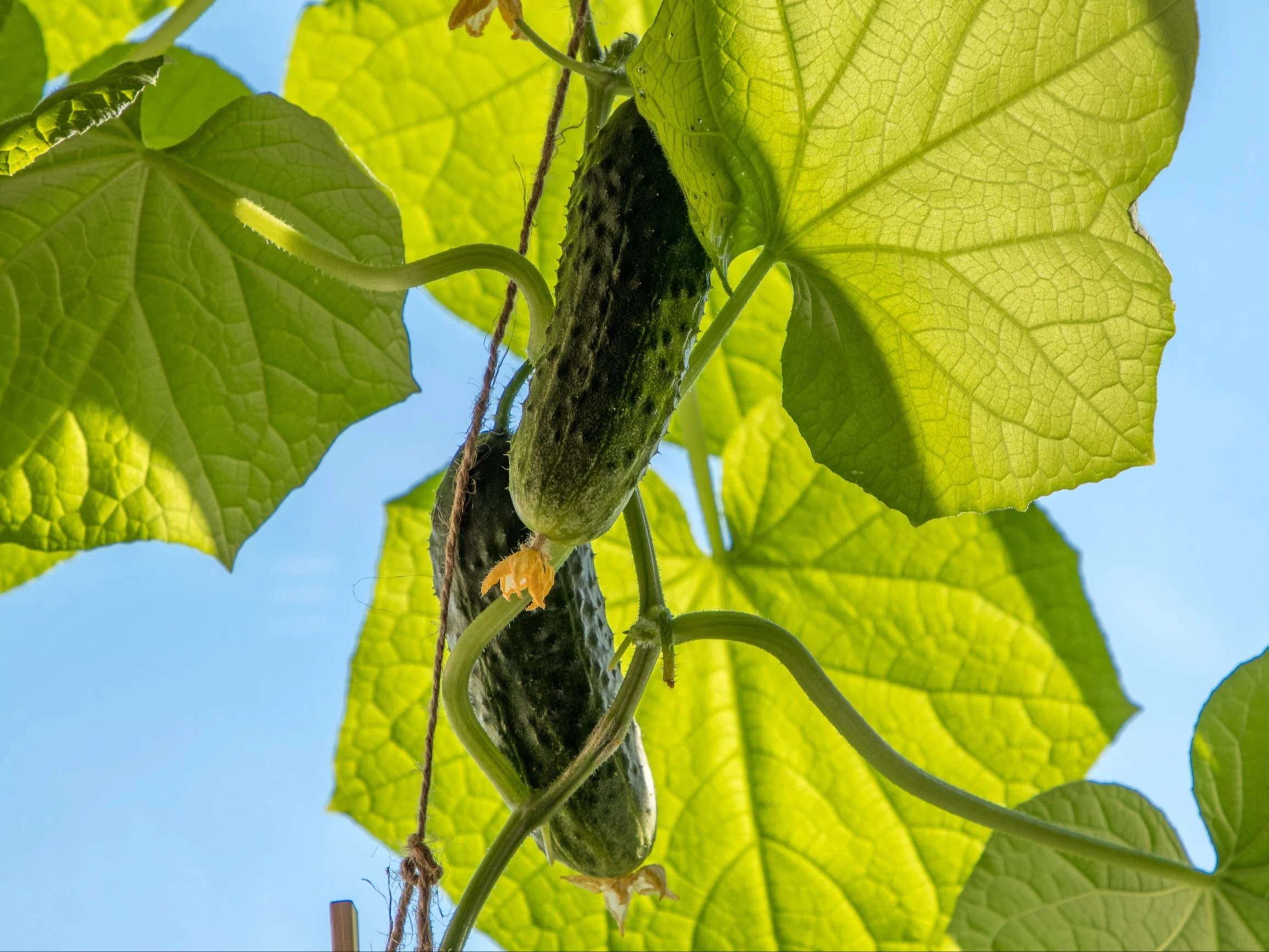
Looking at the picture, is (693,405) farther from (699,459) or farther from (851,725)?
(851,725)

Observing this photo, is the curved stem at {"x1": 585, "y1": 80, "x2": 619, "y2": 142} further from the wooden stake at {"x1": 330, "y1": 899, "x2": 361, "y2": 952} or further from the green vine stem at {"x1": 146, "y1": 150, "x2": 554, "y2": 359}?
the wooden stake at {"x1": 330, "y1": 899, "x2": 361, "y2": 952}

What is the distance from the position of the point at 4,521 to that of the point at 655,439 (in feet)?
1.70

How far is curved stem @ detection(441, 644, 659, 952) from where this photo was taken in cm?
53

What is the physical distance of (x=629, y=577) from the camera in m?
0.94

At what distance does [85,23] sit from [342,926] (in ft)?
2.51

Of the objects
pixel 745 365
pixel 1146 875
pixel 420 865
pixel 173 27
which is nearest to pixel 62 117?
pixel 173 27

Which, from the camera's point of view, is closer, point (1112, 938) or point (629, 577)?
point (1112, 938)

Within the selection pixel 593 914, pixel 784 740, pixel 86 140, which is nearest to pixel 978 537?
pixel 784 740

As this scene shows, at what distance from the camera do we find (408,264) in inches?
23.9

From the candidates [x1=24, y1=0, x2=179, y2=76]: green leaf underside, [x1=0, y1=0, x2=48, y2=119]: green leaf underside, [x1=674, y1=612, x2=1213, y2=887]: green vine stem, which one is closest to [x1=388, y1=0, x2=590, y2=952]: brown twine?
[x1=674, y1=612, x2=1213, y2=887]: green vine stem

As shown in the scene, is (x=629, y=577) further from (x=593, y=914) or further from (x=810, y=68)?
(x=810, y=68)

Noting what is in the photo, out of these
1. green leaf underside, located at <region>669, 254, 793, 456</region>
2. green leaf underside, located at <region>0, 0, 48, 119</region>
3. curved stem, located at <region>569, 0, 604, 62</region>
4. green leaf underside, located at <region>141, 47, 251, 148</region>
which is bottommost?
curved stem, located at <region>569, 0, 604, 62</region>

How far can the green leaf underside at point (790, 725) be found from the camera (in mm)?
911

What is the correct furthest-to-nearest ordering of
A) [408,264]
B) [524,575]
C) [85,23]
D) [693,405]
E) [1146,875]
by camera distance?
[85,23]
[693,405]
[1146,875]
[408,264]
[524,575]
